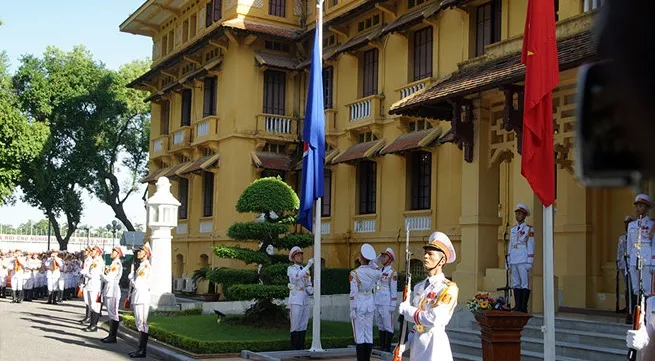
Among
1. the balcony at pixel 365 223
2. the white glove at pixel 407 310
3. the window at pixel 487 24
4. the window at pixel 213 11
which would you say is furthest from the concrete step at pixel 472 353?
the window at pixel 213 11

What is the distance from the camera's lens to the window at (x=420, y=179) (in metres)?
24.5

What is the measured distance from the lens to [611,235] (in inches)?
679

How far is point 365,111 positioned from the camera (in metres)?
26.4

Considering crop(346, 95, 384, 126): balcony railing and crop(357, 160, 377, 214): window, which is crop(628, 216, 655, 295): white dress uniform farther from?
crop(357, 160, 377, 214): window

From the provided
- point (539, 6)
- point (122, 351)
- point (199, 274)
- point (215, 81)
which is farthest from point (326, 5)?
point (539, 6)

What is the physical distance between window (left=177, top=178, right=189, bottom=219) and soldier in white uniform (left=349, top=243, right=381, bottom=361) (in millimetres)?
21568

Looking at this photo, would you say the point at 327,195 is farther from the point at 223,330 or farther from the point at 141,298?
the point at 141,298

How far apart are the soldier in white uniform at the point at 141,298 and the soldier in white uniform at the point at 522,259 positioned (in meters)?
7.15

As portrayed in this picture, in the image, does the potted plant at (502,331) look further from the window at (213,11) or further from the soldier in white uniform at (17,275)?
the soldier in white uniform at (17,275)

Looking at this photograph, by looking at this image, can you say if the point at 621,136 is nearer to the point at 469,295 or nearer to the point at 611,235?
the point at 469,295

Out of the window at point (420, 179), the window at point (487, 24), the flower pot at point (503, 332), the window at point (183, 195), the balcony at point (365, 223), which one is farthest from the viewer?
the window at point (183, 195)

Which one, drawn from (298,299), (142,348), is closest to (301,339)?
(298,299)

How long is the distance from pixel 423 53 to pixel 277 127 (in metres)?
7.73

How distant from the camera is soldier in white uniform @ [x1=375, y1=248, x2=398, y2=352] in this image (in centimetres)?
1605
